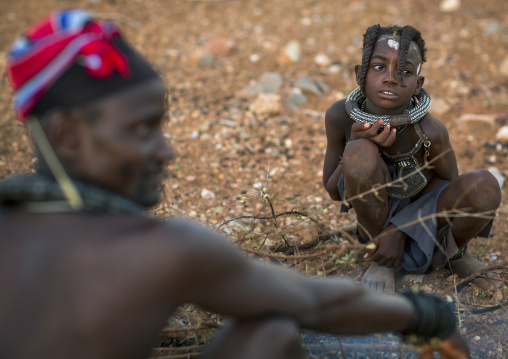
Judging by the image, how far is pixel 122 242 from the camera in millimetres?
1396

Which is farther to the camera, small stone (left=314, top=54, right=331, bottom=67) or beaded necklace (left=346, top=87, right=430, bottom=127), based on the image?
small stone (left=314, top=54, right=331, bottom=67)

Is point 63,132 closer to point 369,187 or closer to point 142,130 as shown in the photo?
point 142,130

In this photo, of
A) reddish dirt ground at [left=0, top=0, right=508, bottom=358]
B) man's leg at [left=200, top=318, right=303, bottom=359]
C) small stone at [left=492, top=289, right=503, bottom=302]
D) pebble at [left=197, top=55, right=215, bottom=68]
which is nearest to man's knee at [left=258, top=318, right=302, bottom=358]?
man's leg at [left=200, top=318, right=303, bottom=359]

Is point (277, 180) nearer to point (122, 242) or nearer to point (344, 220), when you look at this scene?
point (344, 220)

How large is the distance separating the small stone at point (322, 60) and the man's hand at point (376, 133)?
10.9ft

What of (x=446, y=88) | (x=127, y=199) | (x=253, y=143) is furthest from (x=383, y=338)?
(x=446, y=88)

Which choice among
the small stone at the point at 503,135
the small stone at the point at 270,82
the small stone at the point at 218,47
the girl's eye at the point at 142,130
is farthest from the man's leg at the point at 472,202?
the small stone at the point at 218,47

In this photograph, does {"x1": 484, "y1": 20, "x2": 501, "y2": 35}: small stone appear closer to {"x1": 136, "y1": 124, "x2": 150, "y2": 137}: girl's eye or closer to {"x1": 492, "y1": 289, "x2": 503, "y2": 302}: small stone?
{"x1": 492, "y1": 289, "x2": 503, "y2": 302}: small stone

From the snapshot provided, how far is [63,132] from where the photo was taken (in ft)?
4.85

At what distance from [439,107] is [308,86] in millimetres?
1267

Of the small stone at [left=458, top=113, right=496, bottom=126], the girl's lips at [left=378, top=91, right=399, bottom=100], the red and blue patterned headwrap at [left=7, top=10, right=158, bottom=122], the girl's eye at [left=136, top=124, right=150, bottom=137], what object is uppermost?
the red and blue patterned headwrap at [left=7, top=10, right=158, bottom=122]

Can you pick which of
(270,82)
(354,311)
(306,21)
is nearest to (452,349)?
(354,311)

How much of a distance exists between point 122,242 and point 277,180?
307 cm

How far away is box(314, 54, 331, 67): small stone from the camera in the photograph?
6094 mm
